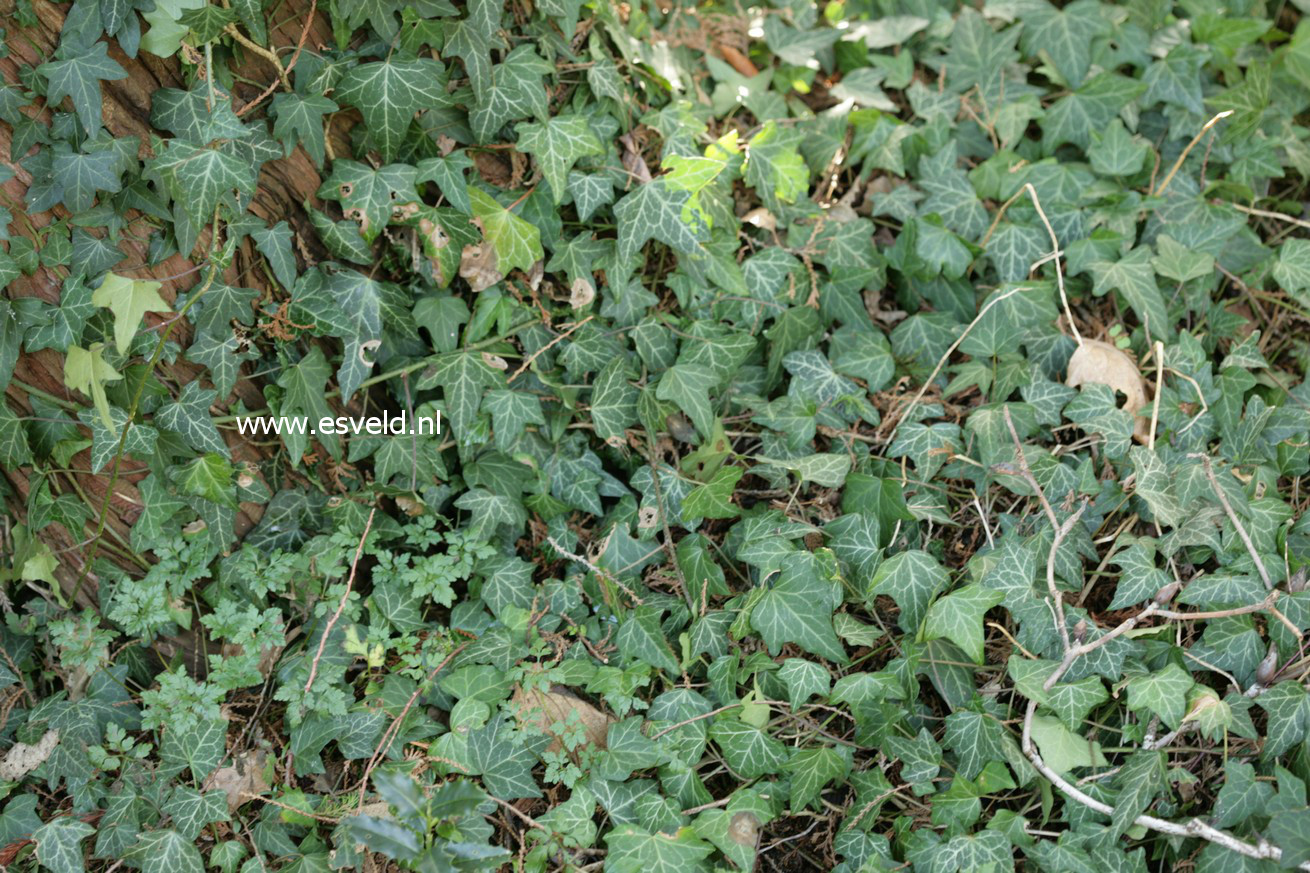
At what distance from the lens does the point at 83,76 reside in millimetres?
1624

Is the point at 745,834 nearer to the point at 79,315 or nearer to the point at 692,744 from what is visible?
the point at 692,744

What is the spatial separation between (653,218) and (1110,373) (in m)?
1.08

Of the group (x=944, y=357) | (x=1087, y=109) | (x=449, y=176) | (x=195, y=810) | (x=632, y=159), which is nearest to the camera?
(x=195, y=810)

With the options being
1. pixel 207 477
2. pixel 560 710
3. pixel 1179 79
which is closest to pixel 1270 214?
pixel 1179 79

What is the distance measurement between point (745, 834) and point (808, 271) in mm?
1257

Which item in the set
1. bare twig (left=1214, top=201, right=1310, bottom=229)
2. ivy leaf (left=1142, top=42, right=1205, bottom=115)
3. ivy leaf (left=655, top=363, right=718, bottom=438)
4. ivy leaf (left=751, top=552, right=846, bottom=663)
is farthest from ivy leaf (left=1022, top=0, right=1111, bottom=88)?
ivy leaf (left=751, top=552, right=846, bottom=663)

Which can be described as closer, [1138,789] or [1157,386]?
[1138,789]

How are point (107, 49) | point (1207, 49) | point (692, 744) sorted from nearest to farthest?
1. point (107, 49)
2. point (692, 744)
3. point (1207, 49)

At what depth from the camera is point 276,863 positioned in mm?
1715

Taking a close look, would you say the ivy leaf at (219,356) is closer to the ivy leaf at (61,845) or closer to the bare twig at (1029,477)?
the ivy leaf at (61,845)

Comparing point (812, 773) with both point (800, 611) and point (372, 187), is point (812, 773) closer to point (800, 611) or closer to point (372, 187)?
point (800, 611)

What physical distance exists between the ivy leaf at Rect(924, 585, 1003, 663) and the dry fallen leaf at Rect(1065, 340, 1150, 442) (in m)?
0.64

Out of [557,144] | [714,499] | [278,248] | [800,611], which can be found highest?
[557,144]

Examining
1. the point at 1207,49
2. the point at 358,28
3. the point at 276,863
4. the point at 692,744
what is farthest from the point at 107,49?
the point at 1207,49
